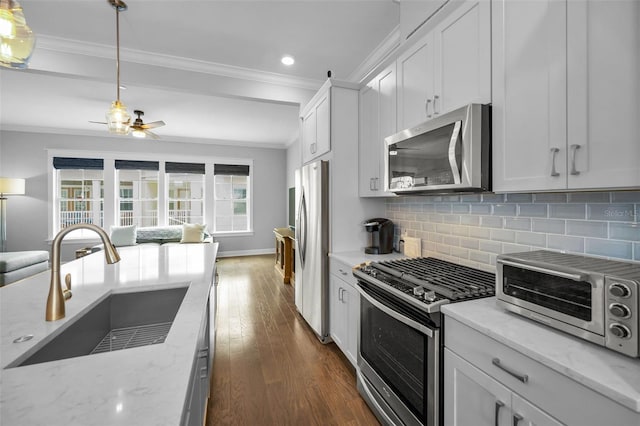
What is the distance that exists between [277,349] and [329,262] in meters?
0.94

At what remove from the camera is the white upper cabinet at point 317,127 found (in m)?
2.63

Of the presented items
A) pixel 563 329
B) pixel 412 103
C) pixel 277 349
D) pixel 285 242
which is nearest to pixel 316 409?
pixel 277 349

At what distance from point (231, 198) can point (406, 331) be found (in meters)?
6.27

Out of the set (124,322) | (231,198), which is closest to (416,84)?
(124,322)

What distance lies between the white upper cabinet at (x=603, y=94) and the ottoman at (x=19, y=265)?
640 centimetres

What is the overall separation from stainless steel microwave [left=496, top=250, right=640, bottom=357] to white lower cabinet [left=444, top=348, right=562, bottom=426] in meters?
0.29

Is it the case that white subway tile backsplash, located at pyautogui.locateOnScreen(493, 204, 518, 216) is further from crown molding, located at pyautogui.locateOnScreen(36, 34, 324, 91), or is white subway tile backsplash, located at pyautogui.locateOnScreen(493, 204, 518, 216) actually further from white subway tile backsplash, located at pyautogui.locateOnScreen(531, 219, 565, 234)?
crown molding, located at pyautogui.locateOnScreen(36, 34, 324, 91)

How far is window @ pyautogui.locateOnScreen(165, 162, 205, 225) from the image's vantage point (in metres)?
6.55

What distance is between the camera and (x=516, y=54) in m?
1.25

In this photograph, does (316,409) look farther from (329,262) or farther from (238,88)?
(238,88)

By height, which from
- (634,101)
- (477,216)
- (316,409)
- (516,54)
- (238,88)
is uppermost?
(238,88)

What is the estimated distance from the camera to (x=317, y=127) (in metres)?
2.88

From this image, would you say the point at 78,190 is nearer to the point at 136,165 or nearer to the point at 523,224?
the point at 136,165

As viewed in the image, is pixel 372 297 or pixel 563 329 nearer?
pixel 563 329
